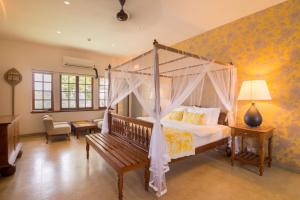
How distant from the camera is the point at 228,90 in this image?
3557mm

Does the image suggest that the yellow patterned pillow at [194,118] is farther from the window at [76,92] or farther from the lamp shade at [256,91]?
the window at [76,92]

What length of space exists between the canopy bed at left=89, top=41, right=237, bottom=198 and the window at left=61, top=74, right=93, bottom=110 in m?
2.92

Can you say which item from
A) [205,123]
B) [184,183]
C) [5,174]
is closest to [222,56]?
[205,123]

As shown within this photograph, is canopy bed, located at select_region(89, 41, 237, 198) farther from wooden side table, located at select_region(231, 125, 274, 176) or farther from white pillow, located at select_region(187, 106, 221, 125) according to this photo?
wooden side table, located at select_region(231, 125, 274, 176)

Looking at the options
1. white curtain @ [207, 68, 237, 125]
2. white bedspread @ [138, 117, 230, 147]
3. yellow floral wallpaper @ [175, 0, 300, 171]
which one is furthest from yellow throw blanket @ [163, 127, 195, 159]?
yellow floral wallpaper @ [175, 0, 300, 171]

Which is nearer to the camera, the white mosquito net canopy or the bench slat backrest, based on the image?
the white mosquito net canopy

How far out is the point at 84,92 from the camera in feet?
20.7

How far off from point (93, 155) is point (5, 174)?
4.91 ft

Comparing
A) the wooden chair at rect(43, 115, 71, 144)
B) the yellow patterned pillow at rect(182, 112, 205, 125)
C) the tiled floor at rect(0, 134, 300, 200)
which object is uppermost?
the yellow patterned pillow at rect(182, 112, 205, 125)

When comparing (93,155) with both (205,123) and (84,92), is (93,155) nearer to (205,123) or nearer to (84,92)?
(205,123)

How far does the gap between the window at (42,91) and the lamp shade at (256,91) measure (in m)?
5.95

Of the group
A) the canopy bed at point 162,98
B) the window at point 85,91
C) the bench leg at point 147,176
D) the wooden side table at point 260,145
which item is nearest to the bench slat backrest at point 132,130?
the canopy bed at point 162,98

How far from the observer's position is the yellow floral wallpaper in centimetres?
283

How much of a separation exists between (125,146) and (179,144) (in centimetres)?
93
